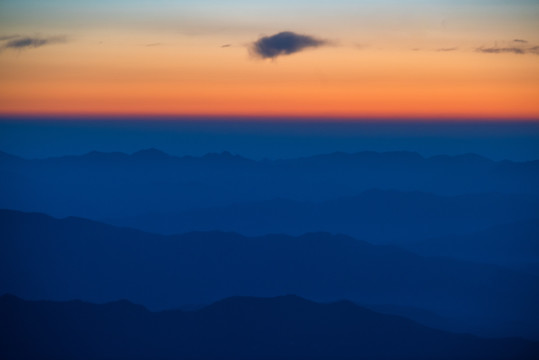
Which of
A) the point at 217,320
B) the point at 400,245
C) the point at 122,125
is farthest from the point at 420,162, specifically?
the point at 122,125

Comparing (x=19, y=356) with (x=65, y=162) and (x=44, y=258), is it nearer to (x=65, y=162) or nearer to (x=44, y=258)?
(x=44, y=258)

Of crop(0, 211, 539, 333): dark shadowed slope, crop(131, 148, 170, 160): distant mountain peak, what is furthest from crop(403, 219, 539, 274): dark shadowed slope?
crop(131, 148, 170, 160): distant mountain peak

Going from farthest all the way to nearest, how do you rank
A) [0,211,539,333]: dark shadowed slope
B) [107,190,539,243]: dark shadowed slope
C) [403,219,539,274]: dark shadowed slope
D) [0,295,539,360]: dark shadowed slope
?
[107,190,539,243]: dark shadowed slope → [403,219,539,274]: dark shadowed slope → [0,211,539,333]: dark shadowed slope → [0,295,539,360]: dark shadowed slope

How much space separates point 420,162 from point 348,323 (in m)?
3.09

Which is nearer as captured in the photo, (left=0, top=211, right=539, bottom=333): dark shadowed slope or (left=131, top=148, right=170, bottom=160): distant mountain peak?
(left=0, top=211, right=539, bottom=333): dark shadowed slope

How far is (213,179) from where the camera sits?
32.0 feet

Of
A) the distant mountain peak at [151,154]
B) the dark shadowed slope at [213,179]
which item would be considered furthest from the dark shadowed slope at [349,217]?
the distant mountain peak at [151,154]

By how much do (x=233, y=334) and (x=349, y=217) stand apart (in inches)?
114

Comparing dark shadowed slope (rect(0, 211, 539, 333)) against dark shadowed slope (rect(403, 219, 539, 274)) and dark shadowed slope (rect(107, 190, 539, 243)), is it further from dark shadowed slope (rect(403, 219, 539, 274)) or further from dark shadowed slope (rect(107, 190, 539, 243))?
dark shadowed slope (rect(107, 190, 539, 243))

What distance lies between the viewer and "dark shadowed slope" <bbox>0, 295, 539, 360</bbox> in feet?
23.5

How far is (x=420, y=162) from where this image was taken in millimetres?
9102

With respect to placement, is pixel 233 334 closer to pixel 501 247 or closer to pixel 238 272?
pixel 238 272

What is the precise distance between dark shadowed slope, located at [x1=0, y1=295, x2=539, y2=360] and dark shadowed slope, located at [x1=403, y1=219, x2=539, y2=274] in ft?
4.40

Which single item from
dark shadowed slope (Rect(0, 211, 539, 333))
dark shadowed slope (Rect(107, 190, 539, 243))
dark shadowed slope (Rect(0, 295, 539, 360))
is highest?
dark shadowed slope (Rect(107, 190, 539, 243))
